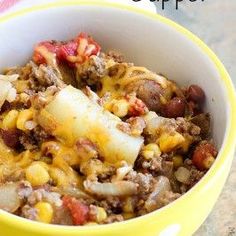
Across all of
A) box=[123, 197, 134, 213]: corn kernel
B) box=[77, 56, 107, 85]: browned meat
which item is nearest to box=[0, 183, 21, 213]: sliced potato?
box=[123, 197, 134, 213]: corn kernel

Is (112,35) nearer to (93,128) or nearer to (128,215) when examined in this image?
(93,128)

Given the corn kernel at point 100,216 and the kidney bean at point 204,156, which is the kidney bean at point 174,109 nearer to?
the kidney bean at point 204,156

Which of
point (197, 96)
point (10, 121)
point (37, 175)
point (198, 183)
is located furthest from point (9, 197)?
point (197, 96)

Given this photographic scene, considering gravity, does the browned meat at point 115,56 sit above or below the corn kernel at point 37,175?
above

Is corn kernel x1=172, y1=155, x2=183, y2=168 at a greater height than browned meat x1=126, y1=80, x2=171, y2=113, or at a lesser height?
lesser

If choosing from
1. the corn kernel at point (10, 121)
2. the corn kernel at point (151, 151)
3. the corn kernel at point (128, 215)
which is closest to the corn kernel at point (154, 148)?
the corn kernel at point (151, 151)

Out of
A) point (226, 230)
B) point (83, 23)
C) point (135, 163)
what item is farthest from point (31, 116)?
point (226, 230)

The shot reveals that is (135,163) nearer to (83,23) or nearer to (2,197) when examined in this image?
(2,197)

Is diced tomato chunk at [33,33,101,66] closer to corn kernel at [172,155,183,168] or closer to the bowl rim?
the bowl rim
